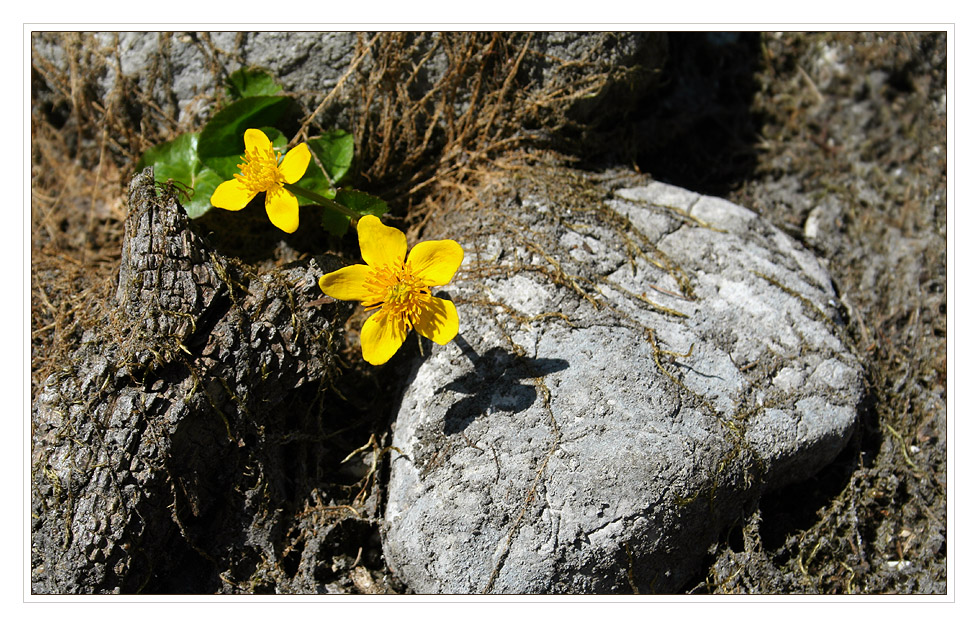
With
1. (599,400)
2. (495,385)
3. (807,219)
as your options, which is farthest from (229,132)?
(807,219)

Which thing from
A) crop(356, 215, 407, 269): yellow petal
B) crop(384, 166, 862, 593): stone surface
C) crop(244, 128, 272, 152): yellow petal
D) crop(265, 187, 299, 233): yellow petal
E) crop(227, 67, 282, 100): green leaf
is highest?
crop(227, 67, 282, 100): green leaf

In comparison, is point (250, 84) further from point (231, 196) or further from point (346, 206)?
point (346, 206)

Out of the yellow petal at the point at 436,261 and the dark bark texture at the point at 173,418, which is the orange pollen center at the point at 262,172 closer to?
the dark bark texture at the point at 173,418

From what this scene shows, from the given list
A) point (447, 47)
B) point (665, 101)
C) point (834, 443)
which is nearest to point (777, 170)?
point (665, 101)

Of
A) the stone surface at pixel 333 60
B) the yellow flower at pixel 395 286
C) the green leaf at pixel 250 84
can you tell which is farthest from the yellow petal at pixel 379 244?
the green leaf at pixel 250 84

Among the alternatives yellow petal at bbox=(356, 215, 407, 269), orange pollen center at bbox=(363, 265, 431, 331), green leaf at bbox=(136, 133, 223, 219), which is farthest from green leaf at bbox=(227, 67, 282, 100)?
orange pollen center at bbox=(363, 265, 431, 331)

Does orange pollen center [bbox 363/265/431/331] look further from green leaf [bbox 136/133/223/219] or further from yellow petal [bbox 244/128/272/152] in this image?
green leaf [bbox 136/133/223/219]
